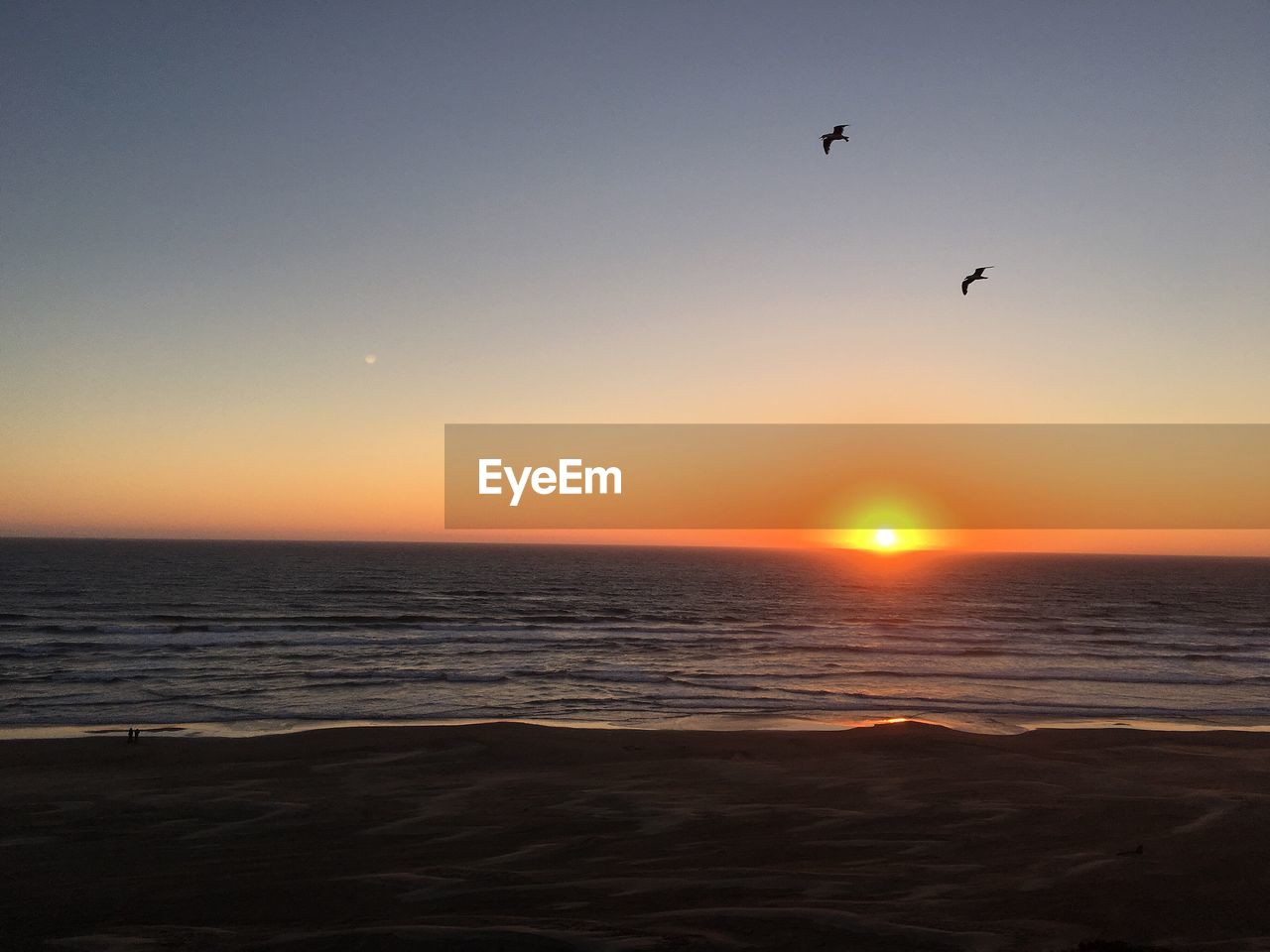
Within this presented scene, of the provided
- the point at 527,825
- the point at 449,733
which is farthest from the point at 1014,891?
the point at 449,733

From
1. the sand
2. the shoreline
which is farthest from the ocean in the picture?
the sand

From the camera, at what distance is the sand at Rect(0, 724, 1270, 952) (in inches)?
344

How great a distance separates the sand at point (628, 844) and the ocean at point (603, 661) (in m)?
5.41

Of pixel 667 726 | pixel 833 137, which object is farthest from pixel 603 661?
pixel 833 137

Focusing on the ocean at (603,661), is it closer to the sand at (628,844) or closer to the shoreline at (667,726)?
the shoreline at (667,726)

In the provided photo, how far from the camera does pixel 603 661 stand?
37.5 meters

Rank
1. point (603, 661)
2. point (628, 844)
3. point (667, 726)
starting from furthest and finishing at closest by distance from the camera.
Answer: point (603, 661), point (667, 726), point (628, 844)

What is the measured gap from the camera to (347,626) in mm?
50531

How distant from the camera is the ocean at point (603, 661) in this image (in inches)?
1014

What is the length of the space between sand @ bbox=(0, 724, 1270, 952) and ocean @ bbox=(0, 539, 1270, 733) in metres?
5.41

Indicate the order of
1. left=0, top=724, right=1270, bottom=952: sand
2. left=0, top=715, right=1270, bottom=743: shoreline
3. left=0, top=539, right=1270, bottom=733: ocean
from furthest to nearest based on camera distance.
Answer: left=0, top=539, right=1270, bottom=733: ocean
left=0, top=715, right=1270, bottom=743: shoreline
left=0, top=724, right=1270, bottom=952: sand

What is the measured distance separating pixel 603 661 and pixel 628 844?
25.7 meters

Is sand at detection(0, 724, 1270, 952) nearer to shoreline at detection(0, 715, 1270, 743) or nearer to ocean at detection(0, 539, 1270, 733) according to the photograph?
shoreline at detection(0, 715, 1270, 743)

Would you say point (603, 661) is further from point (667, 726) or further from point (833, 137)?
point (833, 137)
